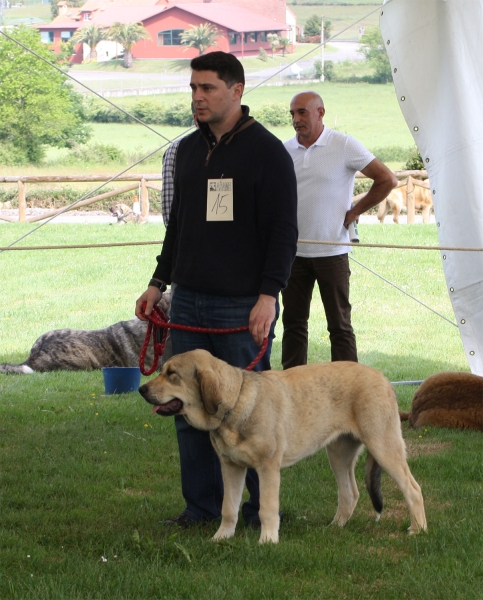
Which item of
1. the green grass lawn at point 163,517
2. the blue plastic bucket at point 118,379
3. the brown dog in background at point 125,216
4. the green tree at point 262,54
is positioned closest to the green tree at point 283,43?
the green tree at point 262,54

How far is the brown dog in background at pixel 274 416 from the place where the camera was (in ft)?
12.7

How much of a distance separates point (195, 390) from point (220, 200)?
35.6 inches

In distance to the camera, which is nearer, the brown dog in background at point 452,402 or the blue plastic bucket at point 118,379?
the brown dog in background at point 452,402

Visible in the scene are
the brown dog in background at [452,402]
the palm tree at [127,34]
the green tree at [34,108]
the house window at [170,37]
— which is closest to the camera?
the brown dog in background at [452,402]

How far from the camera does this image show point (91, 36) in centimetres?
2678

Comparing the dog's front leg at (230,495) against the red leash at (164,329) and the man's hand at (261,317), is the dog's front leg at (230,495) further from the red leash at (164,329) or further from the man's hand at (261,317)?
the man's hand at (261,317)

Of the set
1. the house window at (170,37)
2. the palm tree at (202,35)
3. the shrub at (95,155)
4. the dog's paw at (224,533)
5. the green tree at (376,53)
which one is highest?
the green tree at (376,53)

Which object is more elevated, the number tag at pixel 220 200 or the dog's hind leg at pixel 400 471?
the number tag at pixel 220 200

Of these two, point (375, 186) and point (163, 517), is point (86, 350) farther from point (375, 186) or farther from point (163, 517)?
point (163, 517)

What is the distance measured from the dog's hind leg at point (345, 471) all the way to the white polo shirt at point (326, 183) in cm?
238

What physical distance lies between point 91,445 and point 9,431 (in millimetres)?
811

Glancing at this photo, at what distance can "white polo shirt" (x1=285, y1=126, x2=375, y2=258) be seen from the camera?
6684mm

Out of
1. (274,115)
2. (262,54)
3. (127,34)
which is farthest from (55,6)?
(262,54)

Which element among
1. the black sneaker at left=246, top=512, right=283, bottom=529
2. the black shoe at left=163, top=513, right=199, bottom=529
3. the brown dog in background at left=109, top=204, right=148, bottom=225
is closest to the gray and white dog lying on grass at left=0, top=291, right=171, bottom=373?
the black shoe at left=163, top=513, right=199, bottom=529
